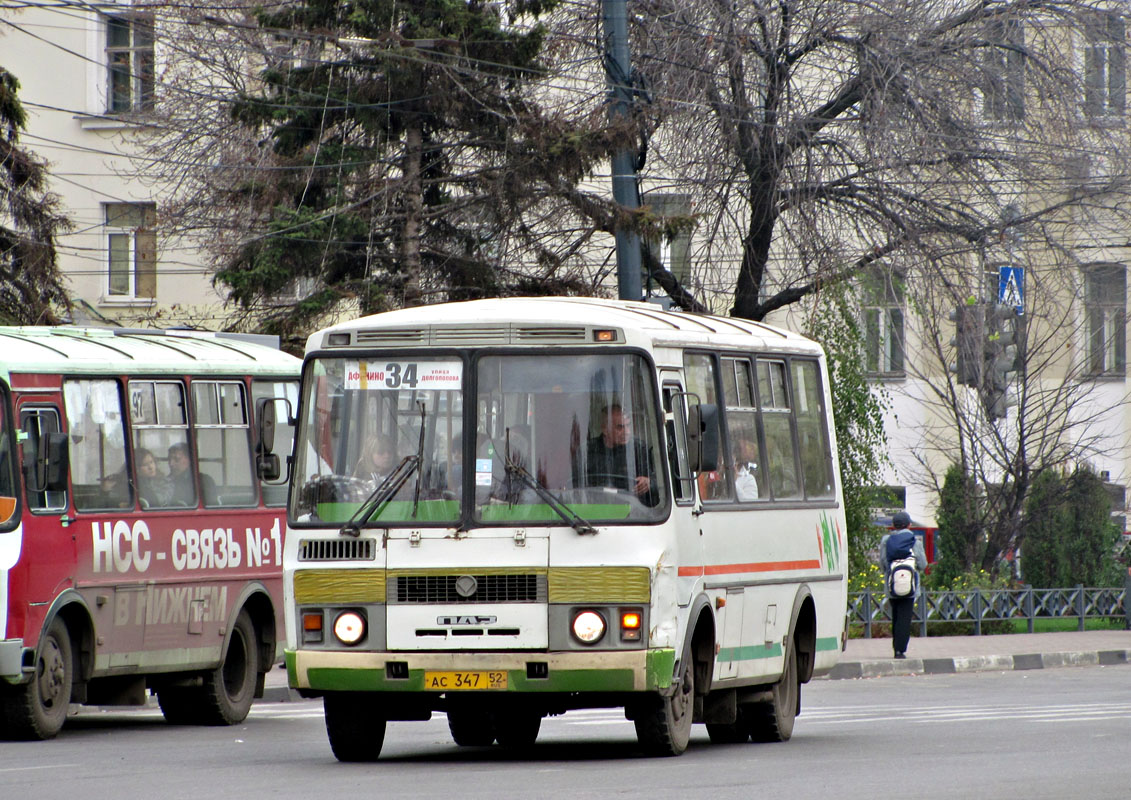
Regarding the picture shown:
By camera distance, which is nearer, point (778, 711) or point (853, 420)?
point (778, 711)

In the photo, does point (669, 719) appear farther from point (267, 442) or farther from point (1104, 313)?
point (1104, 313)

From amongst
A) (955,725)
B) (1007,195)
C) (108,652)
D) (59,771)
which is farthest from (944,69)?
(59,771)

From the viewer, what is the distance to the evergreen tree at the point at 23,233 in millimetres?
24547

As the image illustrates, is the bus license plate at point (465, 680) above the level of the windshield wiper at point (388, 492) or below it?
below

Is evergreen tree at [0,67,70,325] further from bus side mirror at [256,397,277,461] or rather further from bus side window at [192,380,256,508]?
bus side mirror at [256,397,277,461]

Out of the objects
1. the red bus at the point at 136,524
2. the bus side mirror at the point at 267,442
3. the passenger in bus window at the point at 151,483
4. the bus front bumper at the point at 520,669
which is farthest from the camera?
the passenger in bus window at the point at 151,483

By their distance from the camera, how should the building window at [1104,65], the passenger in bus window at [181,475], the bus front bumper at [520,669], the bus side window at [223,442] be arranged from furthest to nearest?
the building window at [1104,65] < the bus side window at [223,442] < the passenger in bus window at [181,475] < the bus front bumper at [520,669]

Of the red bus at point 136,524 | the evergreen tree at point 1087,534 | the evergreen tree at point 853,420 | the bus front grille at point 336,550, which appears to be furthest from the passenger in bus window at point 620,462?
the evergreen tree at point 1087,534

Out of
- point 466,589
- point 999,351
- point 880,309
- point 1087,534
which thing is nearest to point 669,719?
point 466,589

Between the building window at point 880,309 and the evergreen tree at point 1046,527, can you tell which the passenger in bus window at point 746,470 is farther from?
the evergreen tree at point 1046,527

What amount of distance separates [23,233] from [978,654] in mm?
12481

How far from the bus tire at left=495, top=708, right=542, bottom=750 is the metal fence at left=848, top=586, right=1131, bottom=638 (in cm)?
1299

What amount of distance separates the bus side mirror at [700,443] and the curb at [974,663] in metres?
10.7

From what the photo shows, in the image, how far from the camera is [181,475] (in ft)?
48.9
